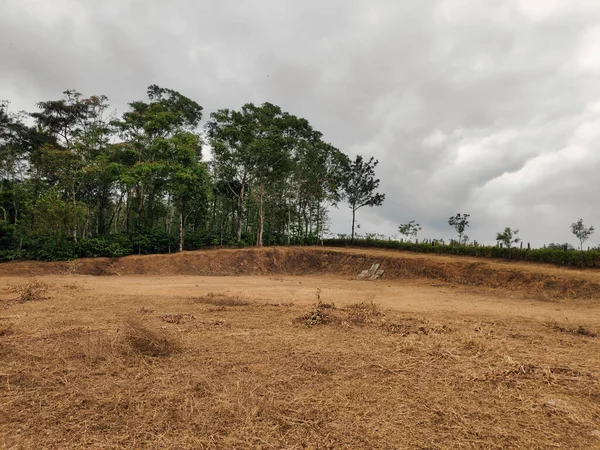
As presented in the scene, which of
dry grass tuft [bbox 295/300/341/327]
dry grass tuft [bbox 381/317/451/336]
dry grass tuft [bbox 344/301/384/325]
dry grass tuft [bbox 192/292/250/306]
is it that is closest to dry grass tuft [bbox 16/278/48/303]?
dry grass tuft [bbox 192/292/250/306]

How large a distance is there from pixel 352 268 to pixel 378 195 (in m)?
12.7

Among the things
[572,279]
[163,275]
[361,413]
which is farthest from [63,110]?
[572,279]

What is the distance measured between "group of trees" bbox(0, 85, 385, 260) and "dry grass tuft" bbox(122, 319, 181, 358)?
22.1m

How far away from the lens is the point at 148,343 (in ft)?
16.2

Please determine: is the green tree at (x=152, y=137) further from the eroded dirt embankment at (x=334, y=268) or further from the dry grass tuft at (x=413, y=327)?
the dry grass tuft at (x=413, y=327)

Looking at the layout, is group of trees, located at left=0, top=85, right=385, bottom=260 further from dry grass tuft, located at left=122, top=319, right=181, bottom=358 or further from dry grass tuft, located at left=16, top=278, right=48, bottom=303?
dry grass tuft, located at left=122, top=319, right=181, bottom=358

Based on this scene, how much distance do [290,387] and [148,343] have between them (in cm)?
249

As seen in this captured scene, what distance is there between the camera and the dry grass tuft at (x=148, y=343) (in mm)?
4785

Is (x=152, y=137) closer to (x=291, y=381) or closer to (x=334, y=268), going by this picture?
(x=334, y=268)

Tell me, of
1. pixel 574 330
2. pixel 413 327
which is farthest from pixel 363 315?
pixel 574 330

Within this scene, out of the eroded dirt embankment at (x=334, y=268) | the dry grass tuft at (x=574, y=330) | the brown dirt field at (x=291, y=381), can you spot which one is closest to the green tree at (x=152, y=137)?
the eroded dirt embankment at (x=334, y=268)

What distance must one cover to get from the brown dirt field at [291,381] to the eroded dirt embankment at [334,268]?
385 inches

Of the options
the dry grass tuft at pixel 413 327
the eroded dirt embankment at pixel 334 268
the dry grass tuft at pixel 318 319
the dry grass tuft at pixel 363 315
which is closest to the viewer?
the dry grass tuft at pixel 413 327

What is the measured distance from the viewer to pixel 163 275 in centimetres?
2245
